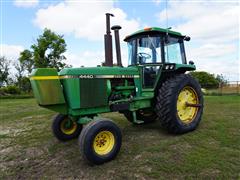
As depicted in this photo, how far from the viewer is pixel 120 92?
404 cm

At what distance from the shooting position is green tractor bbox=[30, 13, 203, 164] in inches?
122

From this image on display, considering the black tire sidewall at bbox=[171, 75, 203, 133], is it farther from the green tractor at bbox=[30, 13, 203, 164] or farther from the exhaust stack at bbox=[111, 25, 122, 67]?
the exhaust stack at bbox=[111, 25, 122, 67]

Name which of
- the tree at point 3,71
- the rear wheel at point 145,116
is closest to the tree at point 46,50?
the tree at point 3,71

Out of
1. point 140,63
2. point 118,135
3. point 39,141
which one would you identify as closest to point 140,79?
point 140,63

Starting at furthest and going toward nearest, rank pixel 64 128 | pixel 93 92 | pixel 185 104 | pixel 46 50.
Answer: pixel 46 50, pixel 185 104, pixel 64 128, pixel 93 92

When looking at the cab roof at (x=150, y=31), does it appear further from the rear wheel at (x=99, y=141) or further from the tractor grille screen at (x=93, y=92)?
the rear wheel at (x=99, y=141)

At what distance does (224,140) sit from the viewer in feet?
12.2

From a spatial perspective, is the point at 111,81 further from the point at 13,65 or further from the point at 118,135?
the point at 13,65

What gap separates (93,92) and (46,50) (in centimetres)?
2755

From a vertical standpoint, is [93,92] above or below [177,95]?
above

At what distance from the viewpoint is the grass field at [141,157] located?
265cm

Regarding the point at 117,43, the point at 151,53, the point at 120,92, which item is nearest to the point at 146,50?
the point at 151,53

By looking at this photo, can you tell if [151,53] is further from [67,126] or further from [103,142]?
[67,126]

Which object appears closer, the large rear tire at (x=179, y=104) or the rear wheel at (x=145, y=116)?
the large rear tire at (x=179, y=104)
